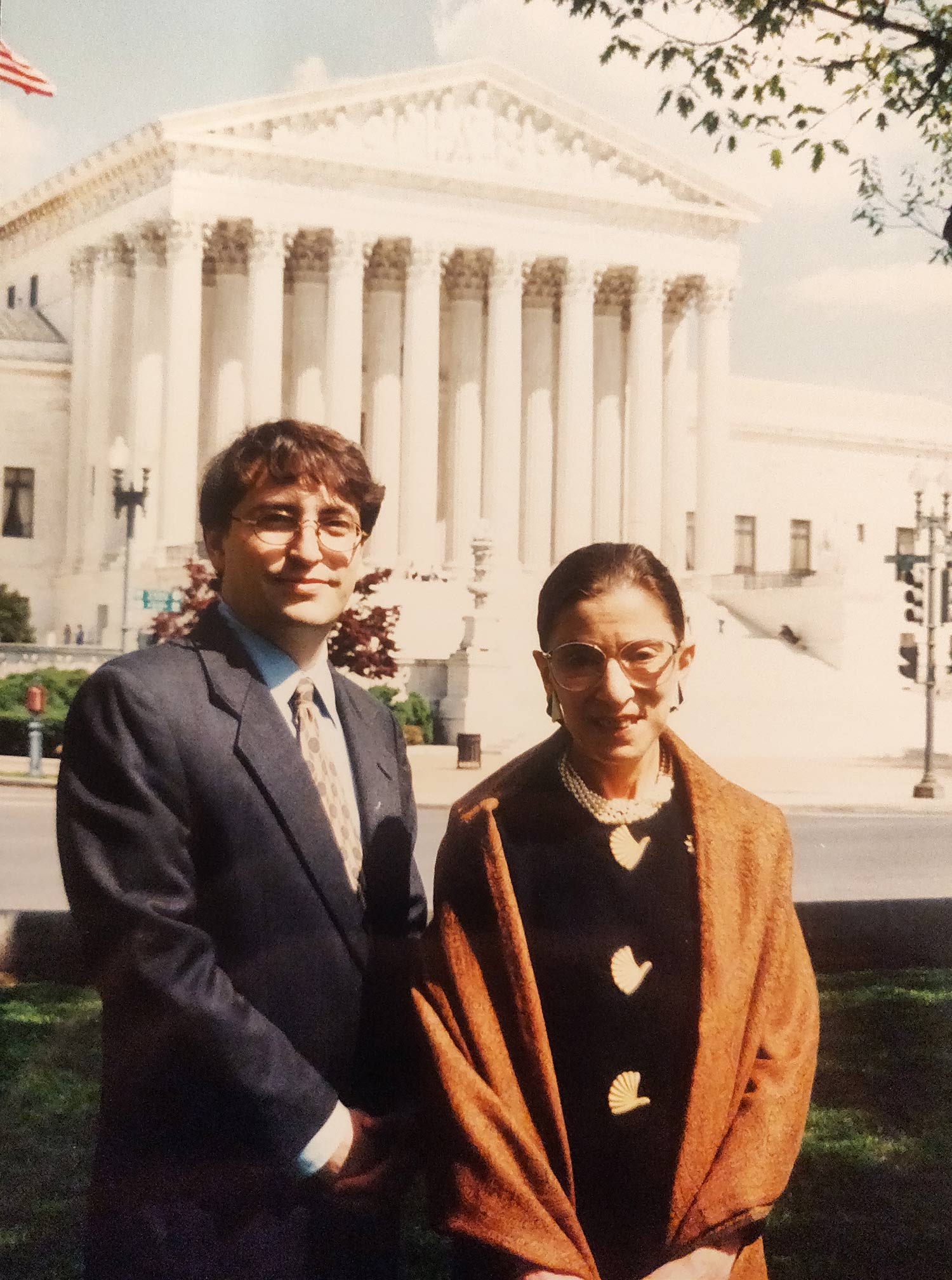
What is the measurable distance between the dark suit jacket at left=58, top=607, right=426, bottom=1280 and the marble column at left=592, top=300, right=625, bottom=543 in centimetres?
1398

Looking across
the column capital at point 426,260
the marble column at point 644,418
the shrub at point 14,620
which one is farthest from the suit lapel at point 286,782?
the marble column at point 644,418

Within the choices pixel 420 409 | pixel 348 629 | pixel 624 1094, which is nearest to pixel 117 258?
pixel 348 629

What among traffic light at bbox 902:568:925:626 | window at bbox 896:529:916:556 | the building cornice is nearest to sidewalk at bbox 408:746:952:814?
traffic light at bbox 902:568:925:626

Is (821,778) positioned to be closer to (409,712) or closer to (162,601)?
(409,712)

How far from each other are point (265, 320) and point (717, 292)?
9314 millimetres

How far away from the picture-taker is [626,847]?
117 inches

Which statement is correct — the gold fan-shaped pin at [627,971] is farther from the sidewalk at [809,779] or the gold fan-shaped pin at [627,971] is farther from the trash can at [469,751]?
the trash can at [469,751]

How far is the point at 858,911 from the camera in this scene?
4.60 metres

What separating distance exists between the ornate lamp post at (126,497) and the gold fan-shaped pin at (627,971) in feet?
6.52

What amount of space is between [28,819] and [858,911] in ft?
9.93

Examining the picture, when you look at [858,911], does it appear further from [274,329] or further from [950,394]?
[274,329]

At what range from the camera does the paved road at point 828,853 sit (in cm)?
443

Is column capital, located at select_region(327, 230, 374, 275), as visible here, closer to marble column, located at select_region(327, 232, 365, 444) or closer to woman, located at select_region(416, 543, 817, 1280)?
marble column, located at select_region(327, 232, 365, 444)

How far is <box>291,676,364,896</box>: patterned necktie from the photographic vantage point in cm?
321
